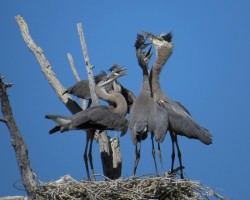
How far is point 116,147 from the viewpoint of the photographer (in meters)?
12.0

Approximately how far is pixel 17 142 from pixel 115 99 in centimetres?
225

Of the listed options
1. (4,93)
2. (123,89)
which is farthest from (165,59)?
(4,93)

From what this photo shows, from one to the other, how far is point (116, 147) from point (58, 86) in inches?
54.4

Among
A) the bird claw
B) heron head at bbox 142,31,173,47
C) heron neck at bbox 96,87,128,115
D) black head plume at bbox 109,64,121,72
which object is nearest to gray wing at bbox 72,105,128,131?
heron neck at bbox 96,87,128,115

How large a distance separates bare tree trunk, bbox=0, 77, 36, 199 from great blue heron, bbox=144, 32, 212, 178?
2032 mm

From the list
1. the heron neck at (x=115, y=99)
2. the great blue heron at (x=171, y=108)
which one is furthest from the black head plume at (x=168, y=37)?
the heron neck at (x=115, y=99)

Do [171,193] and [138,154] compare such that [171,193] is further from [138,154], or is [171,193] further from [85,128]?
[85,128]

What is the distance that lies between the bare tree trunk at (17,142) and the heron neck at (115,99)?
6.51 feet

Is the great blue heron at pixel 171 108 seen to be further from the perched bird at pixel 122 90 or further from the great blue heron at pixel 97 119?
the perched bird at pixel 122 90

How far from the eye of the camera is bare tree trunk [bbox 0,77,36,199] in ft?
31.8

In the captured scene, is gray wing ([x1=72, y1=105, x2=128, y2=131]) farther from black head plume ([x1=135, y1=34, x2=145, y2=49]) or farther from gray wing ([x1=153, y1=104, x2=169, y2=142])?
black head plume ([x1=135, y1=34, x2=145, y2=49])

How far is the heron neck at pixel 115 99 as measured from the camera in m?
11.4

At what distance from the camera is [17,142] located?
977cm

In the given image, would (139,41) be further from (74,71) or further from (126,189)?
(126,189)
